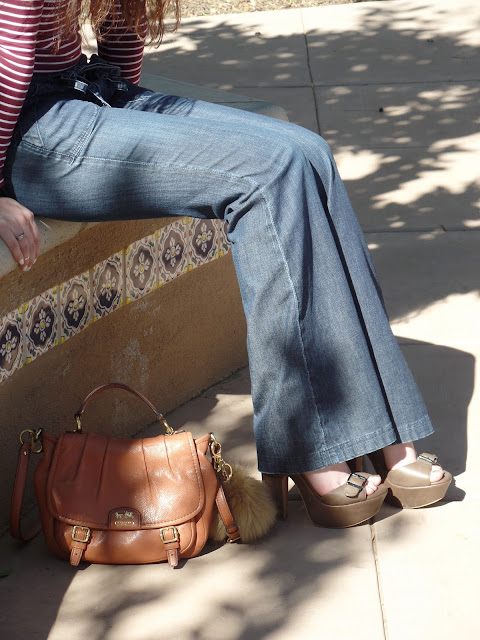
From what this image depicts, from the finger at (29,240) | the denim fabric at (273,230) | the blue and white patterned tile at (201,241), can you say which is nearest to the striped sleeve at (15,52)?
the denim fabric at (273,230)

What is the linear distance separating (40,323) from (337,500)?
38.6 inches

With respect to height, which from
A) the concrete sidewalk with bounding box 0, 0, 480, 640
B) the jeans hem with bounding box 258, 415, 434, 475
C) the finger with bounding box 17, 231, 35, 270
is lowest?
the concrete sidewalk with bounding box 0, 0, 480, 640

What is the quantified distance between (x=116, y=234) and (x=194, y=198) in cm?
49

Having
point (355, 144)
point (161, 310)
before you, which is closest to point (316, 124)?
point (355, 144)

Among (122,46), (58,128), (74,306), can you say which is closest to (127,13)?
(122,46)

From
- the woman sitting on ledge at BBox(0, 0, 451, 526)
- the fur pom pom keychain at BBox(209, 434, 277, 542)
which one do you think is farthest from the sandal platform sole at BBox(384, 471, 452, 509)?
the fur pom pom keychain at BBox(209, 434, 277, 542)

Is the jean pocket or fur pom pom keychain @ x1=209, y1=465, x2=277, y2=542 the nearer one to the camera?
the jean pocket

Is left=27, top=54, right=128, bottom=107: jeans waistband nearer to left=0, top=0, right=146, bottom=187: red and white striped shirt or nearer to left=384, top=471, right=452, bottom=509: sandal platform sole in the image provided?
left=0, top=0, right=146, bottom=187: red and white striped shirt

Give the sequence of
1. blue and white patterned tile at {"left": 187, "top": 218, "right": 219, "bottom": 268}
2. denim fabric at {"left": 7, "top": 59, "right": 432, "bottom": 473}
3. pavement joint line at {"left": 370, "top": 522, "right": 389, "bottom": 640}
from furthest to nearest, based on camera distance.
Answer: blue and white patterned tile at {"left": 187, "top": 218, "right": 219, "bottom": 268}, denim fabric at {"left": 7, "top": 59, "right": 432, "bottom": 473}, pavement joint line at {"left": 370, "top": 522, "right": 389, "bottom": 640}

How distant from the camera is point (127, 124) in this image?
7.82ft

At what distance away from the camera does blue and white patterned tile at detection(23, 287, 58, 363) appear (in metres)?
2.56

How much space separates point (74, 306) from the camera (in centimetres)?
272

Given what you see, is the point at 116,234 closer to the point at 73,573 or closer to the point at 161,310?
the point at 161,310

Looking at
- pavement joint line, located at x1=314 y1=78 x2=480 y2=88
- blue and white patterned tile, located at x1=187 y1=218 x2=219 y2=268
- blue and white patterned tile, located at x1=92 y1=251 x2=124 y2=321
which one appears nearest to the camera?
blue and white patterned tile, located at x1=92 y1=251 x2=124 y2=321
